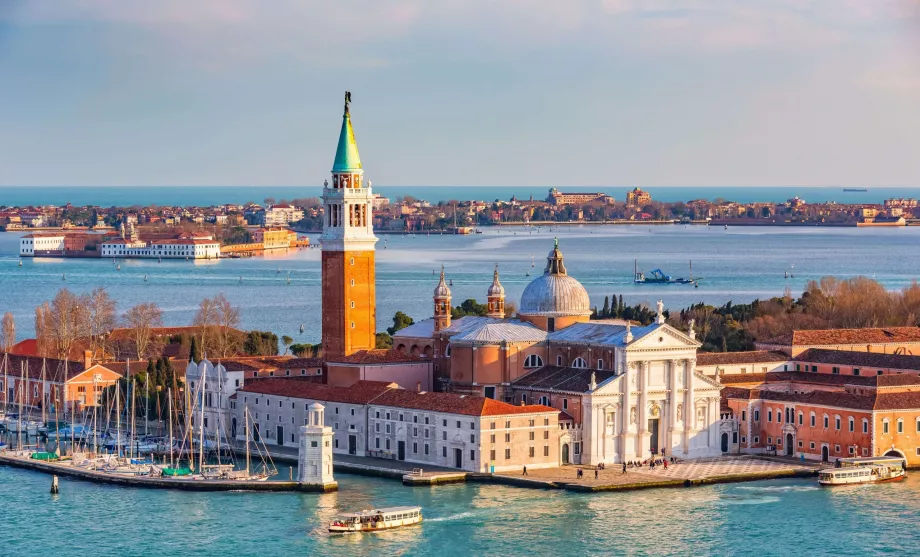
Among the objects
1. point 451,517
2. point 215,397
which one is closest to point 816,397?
point 451,517

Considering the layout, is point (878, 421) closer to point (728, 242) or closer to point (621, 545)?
point (621, 545)

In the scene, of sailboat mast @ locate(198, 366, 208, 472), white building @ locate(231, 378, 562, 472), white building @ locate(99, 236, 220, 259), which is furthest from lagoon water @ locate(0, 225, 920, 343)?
white building @ locate(231, 378, 562, 472)

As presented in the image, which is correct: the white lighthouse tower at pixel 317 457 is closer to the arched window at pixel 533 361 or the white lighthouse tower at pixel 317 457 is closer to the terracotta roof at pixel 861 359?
the arched window at pixel 533 361

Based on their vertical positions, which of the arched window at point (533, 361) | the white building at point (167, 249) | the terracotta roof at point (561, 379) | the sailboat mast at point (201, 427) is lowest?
the white building at point (167, 249)

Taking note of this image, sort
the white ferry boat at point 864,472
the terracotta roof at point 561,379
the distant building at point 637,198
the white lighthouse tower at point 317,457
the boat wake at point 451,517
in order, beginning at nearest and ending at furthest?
the boat wake at point 451,517 → the white lighthouse tower at point 317,457 → the white ferry boat at point 864,472 → the terracotta roof at point 561,379 → the distant building at point 637,198

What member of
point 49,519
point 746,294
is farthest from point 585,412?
point 746,294

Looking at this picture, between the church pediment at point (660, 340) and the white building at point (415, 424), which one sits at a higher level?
the church pediment at point (660, 340)

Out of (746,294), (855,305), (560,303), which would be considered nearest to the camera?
(560,303)

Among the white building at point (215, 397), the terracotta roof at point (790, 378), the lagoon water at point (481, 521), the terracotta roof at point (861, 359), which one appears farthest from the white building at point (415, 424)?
the terracotta roof at point (861, 359)
